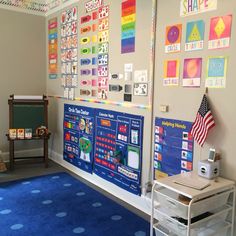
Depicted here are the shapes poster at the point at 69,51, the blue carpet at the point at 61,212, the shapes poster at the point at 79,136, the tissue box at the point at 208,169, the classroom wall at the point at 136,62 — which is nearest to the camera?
the tissue box at the point at 208,169

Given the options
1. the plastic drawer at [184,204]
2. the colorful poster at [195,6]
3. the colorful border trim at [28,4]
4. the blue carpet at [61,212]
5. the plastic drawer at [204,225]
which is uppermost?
the colorful border trim at [28,4]

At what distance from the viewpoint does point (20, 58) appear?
14.6 ft

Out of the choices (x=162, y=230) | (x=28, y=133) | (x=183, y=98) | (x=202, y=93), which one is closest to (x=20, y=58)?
(x=28, y=133)

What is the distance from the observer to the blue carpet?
2469 mm

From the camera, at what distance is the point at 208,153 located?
2.20 meters

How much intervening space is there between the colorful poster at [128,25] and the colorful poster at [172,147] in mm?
843

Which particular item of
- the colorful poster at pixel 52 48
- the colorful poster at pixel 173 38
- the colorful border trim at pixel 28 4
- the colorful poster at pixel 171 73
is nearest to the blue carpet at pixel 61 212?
the colorful poster at pixel 171 73

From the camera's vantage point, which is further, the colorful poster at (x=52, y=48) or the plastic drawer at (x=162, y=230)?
the colorful poster at (x=52, y=48)

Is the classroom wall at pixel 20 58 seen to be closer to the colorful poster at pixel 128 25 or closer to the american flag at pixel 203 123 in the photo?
the colorful poster at pixel 128 25

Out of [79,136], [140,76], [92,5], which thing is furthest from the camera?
[79,136]

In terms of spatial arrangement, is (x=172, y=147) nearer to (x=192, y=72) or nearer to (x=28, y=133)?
(x=192, y=72)

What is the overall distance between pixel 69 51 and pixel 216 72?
2444mm

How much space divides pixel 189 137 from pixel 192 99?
12.4 inches

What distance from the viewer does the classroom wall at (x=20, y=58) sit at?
14.1ft
